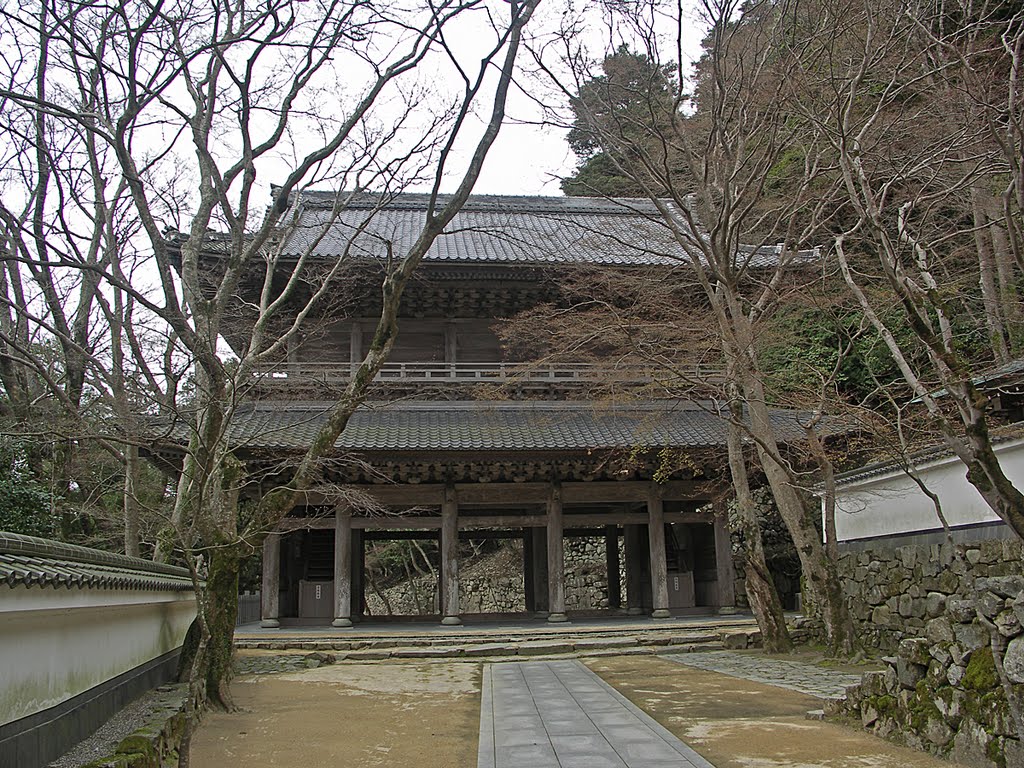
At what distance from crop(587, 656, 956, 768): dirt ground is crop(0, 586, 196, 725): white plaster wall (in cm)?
416

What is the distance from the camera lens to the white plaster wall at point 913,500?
911 cm

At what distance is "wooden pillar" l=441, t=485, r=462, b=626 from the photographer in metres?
15.8

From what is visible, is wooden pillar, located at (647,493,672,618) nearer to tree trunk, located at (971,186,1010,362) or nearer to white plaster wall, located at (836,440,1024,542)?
white plaster wall, located at (836,440,1024,542)

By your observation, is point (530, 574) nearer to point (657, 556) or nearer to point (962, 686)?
point (657, 556)

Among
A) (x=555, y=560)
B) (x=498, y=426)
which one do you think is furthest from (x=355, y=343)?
(x=555, y=560)

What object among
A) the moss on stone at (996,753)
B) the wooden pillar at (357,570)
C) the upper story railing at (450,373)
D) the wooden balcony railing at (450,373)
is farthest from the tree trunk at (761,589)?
the wooden pillar at (357,570)

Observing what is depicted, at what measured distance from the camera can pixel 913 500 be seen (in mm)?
10781

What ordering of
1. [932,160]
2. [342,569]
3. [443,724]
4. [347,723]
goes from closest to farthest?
1. [443,724]
2. [347,723]
3. [932,160]
4. [342,569]

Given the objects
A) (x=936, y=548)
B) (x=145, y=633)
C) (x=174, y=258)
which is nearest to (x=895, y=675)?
(x=936, y=548)

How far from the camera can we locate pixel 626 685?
9.34m

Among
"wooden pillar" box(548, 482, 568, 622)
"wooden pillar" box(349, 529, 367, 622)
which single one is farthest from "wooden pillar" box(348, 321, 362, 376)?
"wooden pillar" box(548, 482, 568, 622)

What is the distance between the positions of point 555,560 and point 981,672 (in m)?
11.3

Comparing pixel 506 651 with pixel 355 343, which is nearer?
pixel 506 651

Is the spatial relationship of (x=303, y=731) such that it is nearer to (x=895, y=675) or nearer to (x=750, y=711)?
(x=750, y=711)
